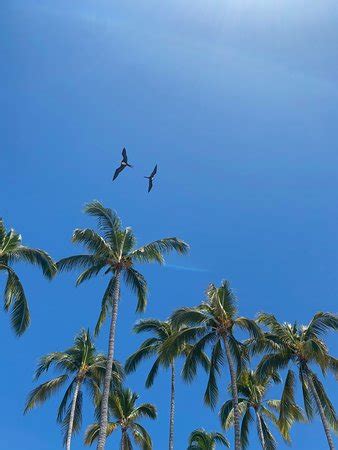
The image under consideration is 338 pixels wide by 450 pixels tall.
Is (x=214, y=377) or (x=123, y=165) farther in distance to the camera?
(x=214, y=377)

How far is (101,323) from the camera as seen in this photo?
26234 millimetres

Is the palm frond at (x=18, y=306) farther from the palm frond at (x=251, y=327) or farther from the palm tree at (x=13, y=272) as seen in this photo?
the palm frond at (x=251, y=327)

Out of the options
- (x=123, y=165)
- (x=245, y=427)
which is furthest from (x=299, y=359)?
(x=123, y=165)

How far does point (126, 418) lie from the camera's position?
3750 cm

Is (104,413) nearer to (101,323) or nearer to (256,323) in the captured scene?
(101,323)

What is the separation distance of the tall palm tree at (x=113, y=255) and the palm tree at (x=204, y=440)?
1797 centimetres

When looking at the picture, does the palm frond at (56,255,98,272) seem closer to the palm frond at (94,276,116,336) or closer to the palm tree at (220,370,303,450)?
the palm frond at (94,276,116,336)

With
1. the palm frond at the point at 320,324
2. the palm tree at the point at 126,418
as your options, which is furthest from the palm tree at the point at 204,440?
the palm frond at the point at 320,324

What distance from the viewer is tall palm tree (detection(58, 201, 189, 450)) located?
2644 cm

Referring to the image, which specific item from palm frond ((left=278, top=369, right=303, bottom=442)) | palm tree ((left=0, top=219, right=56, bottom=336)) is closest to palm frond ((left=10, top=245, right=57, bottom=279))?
palm tree ((left=0, top=219, right=56, bottom=336))

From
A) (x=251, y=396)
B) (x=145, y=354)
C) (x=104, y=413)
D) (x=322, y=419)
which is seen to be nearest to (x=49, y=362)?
(x=145, y=354)

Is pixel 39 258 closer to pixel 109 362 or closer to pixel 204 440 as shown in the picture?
pixel 109 362

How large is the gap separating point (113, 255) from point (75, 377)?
11014 mm

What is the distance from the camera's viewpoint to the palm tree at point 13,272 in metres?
25.7
